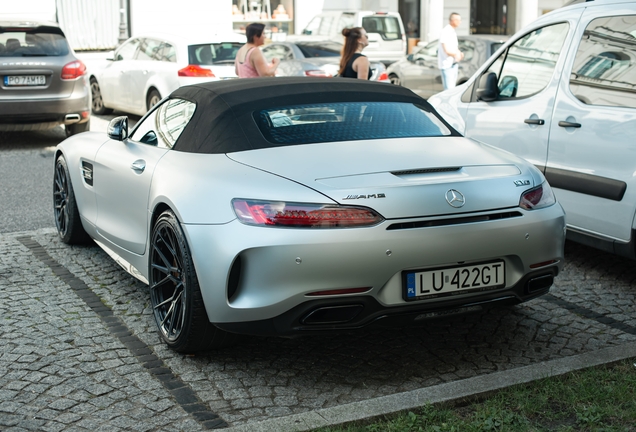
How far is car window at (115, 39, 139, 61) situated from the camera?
570 inches

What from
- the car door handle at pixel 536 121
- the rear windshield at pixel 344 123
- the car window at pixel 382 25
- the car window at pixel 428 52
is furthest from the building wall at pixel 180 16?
the rear windshield at pixel 344 123

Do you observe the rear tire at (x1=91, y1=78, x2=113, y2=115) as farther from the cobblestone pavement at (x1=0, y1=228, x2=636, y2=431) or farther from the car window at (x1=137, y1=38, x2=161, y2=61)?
the cobblestone pavement at (x1=0, y1=228, x2=636, y2=431)

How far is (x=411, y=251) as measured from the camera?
372 centimetres

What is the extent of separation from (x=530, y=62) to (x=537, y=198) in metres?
2.42

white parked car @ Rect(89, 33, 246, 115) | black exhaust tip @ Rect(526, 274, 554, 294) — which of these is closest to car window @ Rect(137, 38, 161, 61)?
white parked car @ Rect(89, 33, 246, 115)

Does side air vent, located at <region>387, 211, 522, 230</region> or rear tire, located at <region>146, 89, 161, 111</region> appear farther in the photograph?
rear tire, located at <region>146, 89, 161, 111</region>

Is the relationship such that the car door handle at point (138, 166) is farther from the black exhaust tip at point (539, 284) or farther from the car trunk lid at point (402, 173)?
the black exhaust tip at point (539, 284)

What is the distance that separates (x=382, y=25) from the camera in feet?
79.0

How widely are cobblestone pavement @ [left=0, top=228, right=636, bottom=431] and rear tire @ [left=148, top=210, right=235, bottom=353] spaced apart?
0.12m

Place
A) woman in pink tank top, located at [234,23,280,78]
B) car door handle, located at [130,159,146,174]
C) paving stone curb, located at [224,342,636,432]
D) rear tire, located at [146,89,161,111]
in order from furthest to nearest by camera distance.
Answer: rear tire, located at [146,89,161,111]
woman in pink tank top, located at [234,23,280,78]
car door handle, located at [130,159,146,174]
paving stone curb, located at [224,342,636,432]

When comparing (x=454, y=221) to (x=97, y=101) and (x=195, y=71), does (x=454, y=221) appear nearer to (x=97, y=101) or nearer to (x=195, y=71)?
(x=195, y=71)

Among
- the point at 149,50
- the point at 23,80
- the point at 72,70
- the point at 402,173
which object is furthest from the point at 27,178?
the point at 402,173

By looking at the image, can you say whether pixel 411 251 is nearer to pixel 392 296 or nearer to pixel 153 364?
pixel 392 296

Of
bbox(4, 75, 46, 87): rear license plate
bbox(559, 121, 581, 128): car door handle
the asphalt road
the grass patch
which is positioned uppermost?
bbox(559, 121, 581, 128): car door handle
